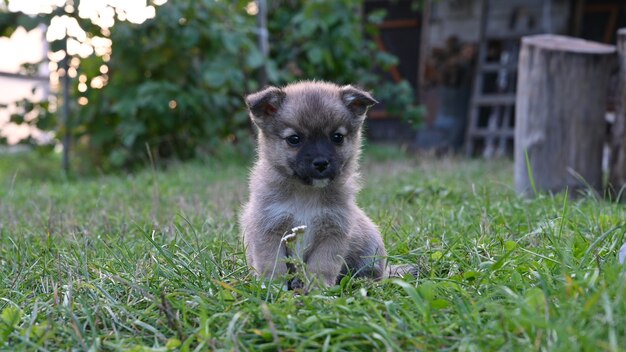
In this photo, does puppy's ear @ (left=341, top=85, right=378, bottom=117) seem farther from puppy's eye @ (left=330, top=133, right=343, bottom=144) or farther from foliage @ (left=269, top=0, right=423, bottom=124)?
foliage @ (left=269, top=0, right=423, bottom=124)

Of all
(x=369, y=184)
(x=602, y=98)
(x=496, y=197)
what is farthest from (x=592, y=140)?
(x=369, y=184)

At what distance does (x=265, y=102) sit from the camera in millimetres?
3531

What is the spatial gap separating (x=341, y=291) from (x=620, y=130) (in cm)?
420

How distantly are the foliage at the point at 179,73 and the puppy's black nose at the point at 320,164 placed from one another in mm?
4916

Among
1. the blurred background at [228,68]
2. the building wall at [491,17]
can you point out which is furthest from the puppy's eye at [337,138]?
the building wall at [491,17]

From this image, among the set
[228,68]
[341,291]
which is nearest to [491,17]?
[228,68]

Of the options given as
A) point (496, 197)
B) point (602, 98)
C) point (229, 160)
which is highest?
point (602, 98)

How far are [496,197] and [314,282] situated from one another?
8.63 ft

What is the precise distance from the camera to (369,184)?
23.2ft

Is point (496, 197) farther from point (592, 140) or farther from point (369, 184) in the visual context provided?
point (369, 184)

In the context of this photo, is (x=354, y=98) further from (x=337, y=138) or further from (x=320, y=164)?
(x=320, y=164)

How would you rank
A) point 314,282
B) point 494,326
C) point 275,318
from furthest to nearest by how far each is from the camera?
point 314,282 → point 275,318 → point 494,326

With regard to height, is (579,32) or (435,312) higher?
(579,32)

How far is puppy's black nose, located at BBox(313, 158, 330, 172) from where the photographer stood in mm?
3268
